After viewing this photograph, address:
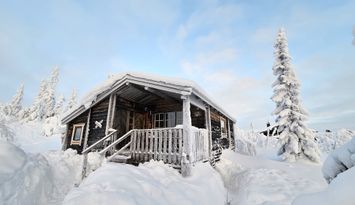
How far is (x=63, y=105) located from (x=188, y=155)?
5184 cm

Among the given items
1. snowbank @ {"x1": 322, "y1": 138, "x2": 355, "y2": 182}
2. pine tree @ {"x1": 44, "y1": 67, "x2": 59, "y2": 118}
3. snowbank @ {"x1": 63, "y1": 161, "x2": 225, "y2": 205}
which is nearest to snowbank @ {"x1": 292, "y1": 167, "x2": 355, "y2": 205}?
snowbank @ {"x1": 322, "y1": 138, "x2": 355, "y2": 182}

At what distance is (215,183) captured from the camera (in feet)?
24.1

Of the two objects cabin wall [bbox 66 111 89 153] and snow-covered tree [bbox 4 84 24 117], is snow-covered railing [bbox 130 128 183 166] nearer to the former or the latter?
cabin wall [bbox 66 111 89 153]

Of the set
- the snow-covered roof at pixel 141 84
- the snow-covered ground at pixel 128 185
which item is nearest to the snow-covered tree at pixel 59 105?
the snow-covered roof at pixel 141 84

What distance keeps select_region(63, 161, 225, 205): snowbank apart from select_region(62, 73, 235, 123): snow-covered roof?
3242mm

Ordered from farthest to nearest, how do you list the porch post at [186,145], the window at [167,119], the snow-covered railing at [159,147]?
1. the window at [167,119]
2. the snow-covered railing at [159,147]
3. the porch post at [186,145]

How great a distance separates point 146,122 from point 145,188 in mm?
7770

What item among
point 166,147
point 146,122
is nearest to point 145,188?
point 166,147

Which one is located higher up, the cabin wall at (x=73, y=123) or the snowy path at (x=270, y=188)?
the cabin wall at (x=73, y=123)

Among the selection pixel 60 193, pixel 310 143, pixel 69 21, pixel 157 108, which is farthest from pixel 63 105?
pixel 310 143

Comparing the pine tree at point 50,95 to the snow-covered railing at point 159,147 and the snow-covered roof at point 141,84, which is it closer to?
the snow-covered roof at point 141,84

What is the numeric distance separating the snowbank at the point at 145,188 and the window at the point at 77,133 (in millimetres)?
6838

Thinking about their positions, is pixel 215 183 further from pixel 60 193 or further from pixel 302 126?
pixel 302 126

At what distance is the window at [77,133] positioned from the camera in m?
11.8
